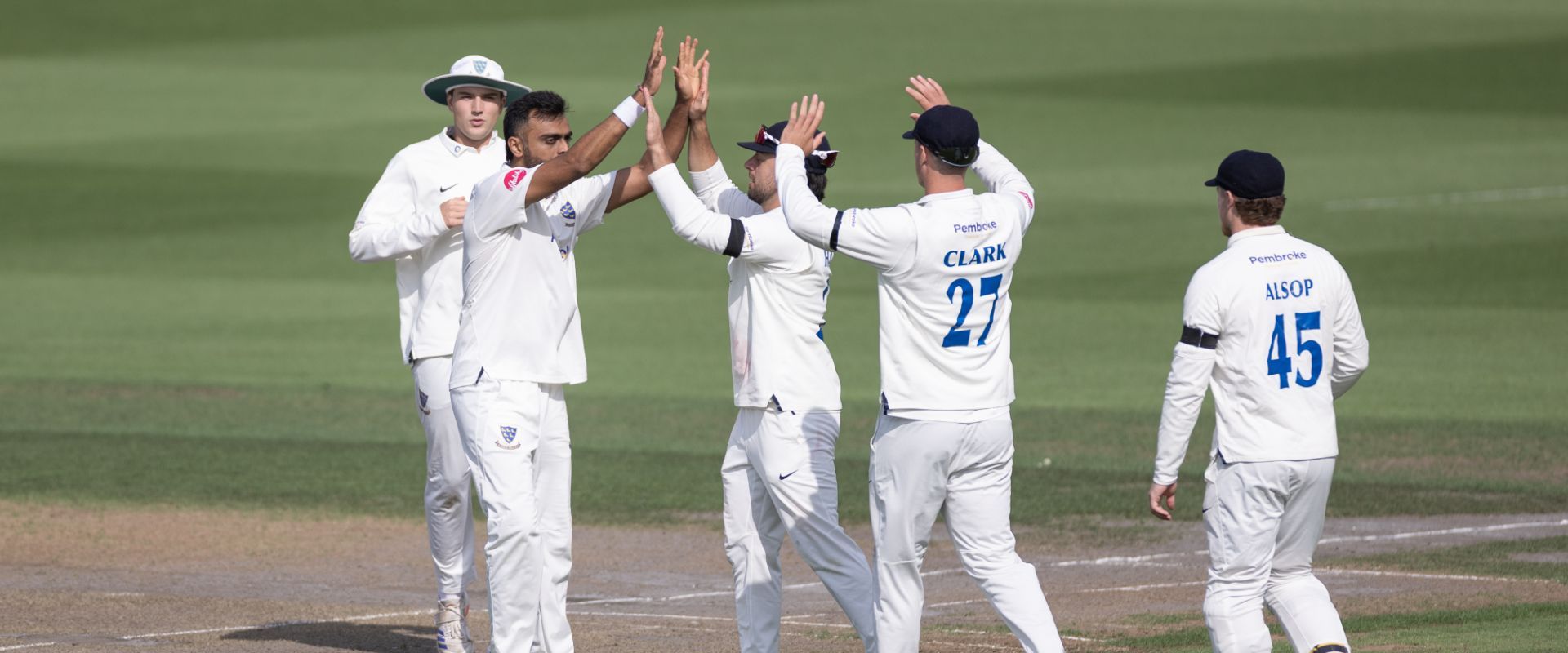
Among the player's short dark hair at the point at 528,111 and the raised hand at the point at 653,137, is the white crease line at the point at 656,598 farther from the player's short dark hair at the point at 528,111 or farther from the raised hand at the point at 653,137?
the raised hand at the point at 653,137

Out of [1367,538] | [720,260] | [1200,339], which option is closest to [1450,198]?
[720,260]

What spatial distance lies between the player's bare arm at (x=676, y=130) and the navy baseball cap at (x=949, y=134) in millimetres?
1008

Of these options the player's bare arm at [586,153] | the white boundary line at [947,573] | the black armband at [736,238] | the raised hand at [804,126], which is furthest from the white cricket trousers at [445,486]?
the raised hand at [804,126]

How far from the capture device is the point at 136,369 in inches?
867

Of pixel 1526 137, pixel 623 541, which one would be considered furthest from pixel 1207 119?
pixel 623 541

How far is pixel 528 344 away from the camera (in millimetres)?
8688

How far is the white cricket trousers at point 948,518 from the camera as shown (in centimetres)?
802

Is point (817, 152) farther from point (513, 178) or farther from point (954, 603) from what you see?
point (954, 603)

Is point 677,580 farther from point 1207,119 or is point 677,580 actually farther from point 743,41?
point 743,41

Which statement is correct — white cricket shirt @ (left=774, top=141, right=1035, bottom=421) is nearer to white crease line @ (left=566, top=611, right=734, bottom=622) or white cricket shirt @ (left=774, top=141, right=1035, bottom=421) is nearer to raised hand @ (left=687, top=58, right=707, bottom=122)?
raised hand @ (left=687, top=58, right=707, bottom=122)

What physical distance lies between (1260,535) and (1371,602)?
10.6ft

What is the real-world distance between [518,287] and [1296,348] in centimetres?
307

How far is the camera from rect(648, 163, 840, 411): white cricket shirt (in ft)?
27.9

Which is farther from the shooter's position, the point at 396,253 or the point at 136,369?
the point at 136,369
